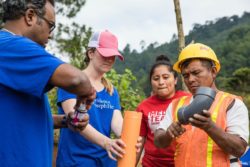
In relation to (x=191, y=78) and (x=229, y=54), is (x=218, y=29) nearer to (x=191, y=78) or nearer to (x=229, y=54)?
(x=229, y=54)

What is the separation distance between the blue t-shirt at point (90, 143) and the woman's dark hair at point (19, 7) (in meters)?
0.98

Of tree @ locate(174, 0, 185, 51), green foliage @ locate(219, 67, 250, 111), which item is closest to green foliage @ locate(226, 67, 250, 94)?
green foliage @ locate(219, 67, 250, 111)

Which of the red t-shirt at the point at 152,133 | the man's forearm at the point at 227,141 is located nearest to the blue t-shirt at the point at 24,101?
the man's forearm at the point at 227,141

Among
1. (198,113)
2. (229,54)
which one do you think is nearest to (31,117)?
(198,113)

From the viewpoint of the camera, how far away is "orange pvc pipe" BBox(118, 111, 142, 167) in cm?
275

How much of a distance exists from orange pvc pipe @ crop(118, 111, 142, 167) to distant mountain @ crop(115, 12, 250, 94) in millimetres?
31278

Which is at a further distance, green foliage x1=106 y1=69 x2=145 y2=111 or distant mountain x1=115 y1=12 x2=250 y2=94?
distant mountain x1=115 y1=12 x2=250 y2=94

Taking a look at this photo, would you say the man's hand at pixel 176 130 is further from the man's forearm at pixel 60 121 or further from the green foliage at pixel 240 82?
the green foliage at pixel 240 82

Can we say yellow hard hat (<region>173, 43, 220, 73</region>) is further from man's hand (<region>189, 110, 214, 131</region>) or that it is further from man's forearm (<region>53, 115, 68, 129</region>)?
man's forearm (<region>53, 115, 68, 129</region>)

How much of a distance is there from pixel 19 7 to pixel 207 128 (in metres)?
1.26

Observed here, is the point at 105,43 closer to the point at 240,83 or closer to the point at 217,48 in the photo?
the point at 240,83

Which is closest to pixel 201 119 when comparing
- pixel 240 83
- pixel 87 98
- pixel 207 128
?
pixel 207 128

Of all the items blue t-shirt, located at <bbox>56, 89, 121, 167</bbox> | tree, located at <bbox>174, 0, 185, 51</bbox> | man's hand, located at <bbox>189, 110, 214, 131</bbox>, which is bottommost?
blue t-shirt, located at <bbox>56, 89, 121, 167</bbox>

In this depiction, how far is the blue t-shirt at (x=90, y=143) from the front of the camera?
11.0 feet
